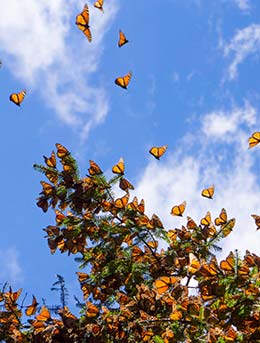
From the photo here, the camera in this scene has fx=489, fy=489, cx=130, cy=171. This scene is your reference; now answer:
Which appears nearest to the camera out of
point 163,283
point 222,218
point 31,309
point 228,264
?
point 228,264

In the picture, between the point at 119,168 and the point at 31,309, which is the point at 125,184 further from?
the point at 31,309

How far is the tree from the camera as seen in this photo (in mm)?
3277

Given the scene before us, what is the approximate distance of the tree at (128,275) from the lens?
10.8 ft

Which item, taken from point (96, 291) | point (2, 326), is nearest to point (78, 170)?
point (96, 291)

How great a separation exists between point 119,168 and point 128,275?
95cm

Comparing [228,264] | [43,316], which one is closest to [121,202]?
[43,316]

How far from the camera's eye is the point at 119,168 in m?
4.37

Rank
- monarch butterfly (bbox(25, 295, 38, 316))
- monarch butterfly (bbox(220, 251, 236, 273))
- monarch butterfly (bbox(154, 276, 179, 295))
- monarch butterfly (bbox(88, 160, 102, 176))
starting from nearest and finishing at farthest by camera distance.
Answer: monarch butterfly (bbox(220, 251, 236, 273))
monarch butterfly (bbox(154, 276, 179, 295))
monarch butterfly (bbox(25, 295, 38, 316))
monarch butterfly (bbox(88, 160, 102, 176))

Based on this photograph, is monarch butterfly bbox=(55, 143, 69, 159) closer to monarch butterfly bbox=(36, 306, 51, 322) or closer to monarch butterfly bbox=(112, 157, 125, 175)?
monarch butterfly bbox=(112, 157, 125, 175)

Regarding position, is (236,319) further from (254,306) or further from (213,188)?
(213,188)

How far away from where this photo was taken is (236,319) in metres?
3.26

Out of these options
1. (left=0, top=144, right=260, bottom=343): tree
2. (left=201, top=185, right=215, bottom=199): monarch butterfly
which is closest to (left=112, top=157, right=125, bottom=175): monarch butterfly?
(left=0, top=144, right=260, bottom=343): tree

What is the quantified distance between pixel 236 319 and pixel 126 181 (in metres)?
1.62

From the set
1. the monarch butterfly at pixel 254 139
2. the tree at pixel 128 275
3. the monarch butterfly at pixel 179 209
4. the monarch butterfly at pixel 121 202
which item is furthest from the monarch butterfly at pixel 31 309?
the monarch butterfly at pixel 254 139
